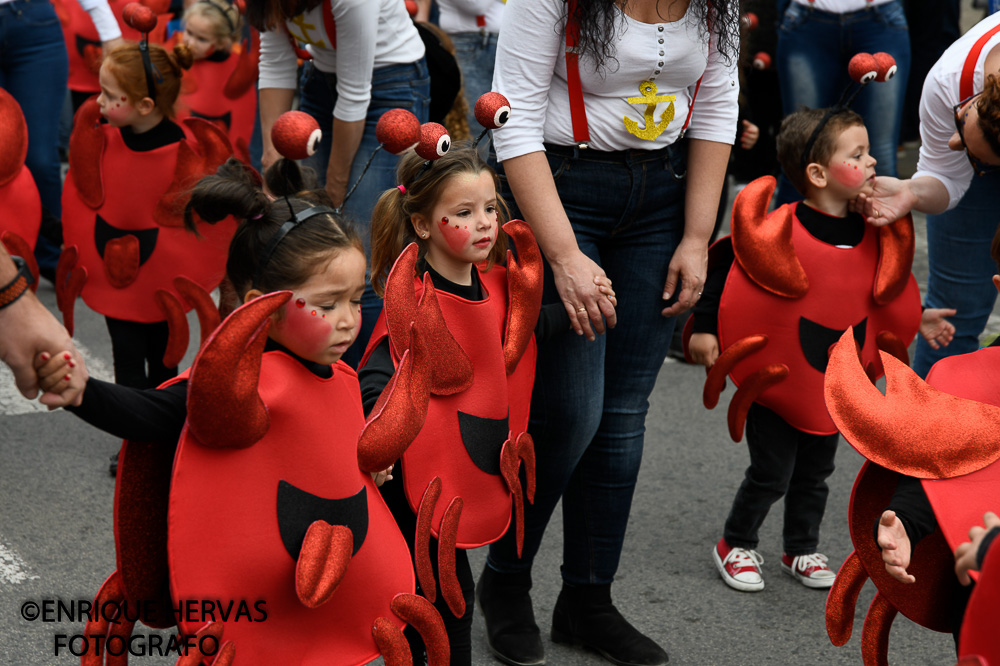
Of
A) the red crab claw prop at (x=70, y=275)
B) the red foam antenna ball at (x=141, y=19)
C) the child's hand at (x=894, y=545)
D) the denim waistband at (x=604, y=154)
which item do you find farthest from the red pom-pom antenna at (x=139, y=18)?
the child's hand at (x=894, y=545)

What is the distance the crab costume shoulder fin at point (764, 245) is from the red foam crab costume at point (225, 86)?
321 cm

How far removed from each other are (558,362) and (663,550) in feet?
3.48

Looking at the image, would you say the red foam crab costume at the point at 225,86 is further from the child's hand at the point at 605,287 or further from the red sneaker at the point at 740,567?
the child's hand at the point at 605,287

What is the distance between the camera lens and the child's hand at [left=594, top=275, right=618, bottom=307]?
2184 mm

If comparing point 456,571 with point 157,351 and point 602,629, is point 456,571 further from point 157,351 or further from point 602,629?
point 157,351

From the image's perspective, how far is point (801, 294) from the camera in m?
2.74

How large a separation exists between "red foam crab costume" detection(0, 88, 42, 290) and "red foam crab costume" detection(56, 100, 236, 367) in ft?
0.53

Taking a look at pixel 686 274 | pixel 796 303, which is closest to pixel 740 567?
pixel 796 303

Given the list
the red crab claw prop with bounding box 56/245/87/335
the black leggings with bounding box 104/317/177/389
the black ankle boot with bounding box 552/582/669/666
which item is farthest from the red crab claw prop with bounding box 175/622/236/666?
the red crab claw prop with bounding box 56/245/87/335

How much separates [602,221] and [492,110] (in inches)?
16.7

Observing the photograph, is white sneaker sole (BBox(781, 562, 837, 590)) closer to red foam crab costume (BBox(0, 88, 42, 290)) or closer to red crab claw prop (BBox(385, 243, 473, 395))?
red crab claw prop (BBox(385, 243, 473, 395))

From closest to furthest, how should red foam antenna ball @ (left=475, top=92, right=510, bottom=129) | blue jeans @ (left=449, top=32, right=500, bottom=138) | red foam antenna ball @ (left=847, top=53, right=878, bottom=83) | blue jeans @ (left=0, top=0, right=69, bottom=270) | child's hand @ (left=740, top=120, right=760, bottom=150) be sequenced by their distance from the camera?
red foam antenna ball @ (left=475, top=92, right=510, bottom=129)
red foam antenna ball @ (left=847, top=53, right=878, bottom=83)
child's hand @ (left=740, top=120, right=760, bottom=150)
blue jeans @ (left=0, top=0, right=69, bottom=270)
blue jeans @ (left=449, top=32, right=500, bottom=138)

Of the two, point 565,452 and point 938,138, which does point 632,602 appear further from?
point 938,138

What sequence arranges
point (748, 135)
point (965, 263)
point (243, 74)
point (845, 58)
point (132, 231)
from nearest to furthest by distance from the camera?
1. point (965, 263)
2. point (132, 231)
3. point (748, 135)
4. point (845, 58)
5. point (243, 74)
